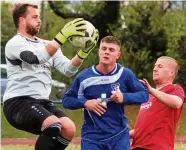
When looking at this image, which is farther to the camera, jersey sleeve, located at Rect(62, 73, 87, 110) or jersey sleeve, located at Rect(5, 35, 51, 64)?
jersey sleeve, located at Rect(62, 73, 87, 110)

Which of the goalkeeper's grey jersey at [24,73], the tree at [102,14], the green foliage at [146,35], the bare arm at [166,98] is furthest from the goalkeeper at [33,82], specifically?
the tree at [102,14]

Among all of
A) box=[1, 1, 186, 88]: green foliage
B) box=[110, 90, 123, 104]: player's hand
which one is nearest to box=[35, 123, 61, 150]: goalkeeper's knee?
box=[110, 90, 123, 104]: player's hand

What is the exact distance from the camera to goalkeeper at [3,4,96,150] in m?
6.21

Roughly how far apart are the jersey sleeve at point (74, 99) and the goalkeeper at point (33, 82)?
0.14 m

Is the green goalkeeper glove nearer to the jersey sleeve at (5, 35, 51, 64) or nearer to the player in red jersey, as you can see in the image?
the jersey sleeve at (5, 35, 51, 64)

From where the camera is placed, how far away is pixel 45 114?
623cm

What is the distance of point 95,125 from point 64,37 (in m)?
0.97

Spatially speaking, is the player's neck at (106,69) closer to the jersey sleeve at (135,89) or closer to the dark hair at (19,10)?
the jersey sleeve at (135,89)

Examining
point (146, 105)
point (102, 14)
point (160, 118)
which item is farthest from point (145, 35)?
point (160, 118)

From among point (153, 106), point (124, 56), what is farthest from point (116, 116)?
point (124, 56)

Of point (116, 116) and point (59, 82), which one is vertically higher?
point (116, 116)

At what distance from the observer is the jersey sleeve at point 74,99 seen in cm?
633

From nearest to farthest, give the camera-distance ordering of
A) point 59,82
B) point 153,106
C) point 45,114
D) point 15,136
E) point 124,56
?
point 45,114
point 153,106
point 15,136
point 124,56
point 59,82

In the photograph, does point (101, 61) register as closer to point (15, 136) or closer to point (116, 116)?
point (116, 116)
